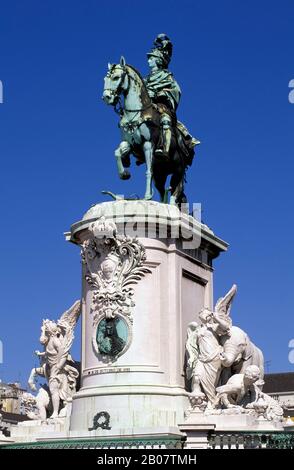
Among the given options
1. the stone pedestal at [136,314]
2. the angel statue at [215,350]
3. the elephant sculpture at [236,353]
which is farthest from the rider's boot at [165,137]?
the elephant sculpture at [236,353]

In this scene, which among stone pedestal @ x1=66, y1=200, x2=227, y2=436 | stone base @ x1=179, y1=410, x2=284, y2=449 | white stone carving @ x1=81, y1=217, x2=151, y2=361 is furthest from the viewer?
white stone carving @ x1=81, y1=217, x2=151, y2=361

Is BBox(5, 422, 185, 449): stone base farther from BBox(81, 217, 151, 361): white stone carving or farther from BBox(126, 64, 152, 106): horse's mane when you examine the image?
BBox(126, 64, 152, 106): horse's mane

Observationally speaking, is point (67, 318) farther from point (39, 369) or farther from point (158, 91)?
point (158, 91)

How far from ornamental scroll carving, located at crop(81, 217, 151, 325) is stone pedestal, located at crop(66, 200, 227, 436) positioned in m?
0.02

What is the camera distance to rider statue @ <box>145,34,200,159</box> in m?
24.2

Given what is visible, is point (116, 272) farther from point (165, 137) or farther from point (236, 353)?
point (165, 137)

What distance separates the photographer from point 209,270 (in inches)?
982

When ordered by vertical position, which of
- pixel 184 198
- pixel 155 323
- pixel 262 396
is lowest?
pixel 262 396

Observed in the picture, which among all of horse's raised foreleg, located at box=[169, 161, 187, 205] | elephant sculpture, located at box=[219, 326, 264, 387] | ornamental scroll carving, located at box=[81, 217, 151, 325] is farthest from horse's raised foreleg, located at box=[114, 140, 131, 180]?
elephant sculpture, located at box=[219, 326, 264, 387]

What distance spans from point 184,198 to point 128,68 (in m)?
3.44

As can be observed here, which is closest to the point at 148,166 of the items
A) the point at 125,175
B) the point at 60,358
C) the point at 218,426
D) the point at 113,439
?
the point at 125,175

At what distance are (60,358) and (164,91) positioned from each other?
266 inches
